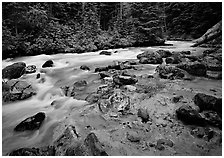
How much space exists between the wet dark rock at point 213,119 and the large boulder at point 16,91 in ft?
16.2

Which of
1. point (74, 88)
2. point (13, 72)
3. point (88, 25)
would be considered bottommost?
point (74, 88)

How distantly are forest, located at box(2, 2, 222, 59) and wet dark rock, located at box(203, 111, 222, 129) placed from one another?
30.6 ft

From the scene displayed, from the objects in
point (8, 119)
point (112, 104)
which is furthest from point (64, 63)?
point (112, 104)

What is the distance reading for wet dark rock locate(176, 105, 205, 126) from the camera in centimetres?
362

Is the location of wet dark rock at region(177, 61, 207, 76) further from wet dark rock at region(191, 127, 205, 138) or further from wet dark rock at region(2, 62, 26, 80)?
wet dark rock at region(2, 62, 26, 80)

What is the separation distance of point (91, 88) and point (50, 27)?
29.7 ft

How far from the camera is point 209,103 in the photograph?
3.89m

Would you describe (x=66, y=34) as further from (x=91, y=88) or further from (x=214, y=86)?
(x=214, y=86)

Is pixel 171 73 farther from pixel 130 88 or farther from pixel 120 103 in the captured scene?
pixel 120 103

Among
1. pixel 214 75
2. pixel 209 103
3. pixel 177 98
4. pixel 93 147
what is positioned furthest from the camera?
pixel 214 75

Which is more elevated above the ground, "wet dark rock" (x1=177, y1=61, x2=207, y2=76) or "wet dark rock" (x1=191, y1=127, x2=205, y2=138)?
"wet dark rock" (x1=177, y1=61, x2=207, y2=76)

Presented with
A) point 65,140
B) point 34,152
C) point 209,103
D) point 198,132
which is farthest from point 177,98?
point 34,152

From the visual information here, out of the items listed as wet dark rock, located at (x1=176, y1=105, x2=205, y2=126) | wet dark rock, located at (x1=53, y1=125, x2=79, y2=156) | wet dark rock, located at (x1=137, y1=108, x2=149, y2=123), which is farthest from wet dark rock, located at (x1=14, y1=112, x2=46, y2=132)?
wet dark rock, located at (x1=176, y1=105, x2=205, y2=126)

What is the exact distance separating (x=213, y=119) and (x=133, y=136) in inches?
65.2
